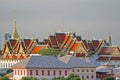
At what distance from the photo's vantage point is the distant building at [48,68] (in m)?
85.8

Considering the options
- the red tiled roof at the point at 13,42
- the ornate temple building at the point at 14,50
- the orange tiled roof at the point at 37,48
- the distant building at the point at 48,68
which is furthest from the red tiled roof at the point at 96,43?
the distant building at the point at 48,68

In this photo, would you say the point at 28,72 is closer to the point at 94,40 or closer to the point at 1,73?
the point at 1,73

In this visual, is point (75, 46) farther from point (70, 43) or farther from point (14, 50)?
point (14, 50)

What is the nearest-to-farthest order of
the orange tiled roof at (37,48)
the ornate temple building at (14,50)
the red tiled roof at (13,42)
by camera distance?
the orange tiled roof at (37,48), the ornate temple building at (14,50), the red tiled roof at (13,42)

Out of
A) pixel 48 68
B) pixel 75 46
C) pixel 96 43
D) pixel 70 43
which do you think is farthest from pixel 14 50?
pixel 48 68

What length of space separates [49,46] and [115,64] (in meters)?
8.92

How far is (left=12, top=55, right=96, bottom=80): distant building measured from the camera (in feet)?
282

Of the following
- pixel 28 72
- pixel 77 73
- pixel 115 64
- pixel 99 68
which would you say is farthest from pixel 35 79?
pixel 115 64

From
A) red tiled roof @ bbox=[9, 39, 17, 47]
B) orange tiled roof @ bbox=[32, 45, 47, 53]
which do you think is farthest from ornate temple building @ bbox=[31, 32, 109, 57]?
red tiled roof @ bbox=[9, 39, 17, 47]

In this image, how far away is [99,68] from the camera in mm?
96688

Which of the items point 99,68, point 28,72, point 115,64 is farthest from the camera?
point 115,64

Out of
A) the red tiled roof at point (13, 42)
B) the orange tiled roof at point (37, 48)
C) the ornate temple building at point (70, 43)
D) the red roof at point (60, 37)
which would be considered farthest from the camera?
the red tiled roof at point (13, 42)

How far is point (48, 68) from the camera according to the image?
86438 millimetres

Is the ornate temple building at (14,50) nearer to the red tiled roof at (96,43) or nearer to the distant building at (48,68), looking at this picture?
the red tiled roof at (96,43)
